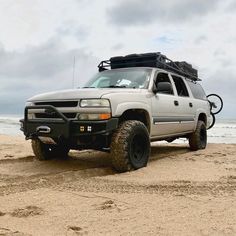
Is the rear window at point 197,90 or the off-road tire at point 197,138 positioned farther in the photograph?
the rear window at point 197,90

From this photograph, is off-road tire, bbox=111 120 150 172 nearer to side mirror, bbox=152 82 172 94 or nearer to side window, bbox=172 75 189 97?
side mirror, bbox=152 82 172 94

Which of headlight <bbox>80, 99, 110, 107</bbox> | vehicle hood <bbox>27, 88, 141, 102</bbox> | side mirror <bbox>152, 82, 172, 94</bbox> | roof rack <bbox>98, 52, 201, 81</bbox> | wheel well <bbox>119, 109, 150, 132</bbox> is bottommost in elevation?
wheel well <bbox>119, 109, 150, 132</bbox>

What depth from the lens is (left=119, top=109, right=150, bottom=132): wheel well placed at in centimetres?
568

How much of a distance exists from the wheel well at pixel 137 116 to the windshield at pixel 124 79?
474mm

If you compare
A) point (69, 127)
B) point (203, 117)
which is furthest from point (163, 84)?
point (203, 117)

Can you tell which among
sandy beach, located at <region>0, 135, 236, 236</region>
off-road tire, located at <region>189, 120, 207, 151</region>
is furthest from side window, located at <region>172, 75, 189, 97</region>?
sandy beach, located at <region>0, 135, 236, 236</region>

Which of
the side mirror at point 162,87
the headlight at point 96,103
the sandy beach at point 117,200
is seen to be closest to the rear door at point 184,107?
the side mirror at point 162,87

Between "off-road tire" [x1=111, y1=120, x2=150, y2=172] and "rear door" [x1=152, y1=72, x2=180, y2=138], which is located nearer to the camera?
"off-road tire" [x1=111, y1=120, x2=150, y2=172]

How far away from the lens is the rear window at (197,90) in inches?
337

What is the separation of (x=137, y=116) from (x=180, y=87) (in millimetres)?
2238

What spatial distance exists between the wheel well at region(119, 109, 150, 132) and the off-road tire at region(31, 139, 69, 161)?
1285mm

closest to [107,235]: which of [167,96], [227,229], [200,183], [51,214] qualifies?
[51,214]

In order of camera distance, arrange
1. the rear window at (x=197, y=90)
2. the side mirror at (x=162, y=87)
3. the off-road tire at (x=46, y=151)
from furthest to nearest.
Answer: the rear window at (x=197, y=90), the off-road tire at (x=46, y=151), the side mirror at (x=162, y=87)

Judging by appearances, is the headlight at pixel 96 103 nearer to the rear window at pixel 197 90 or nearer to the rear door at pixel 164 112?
the rear door at pixel 164 112
